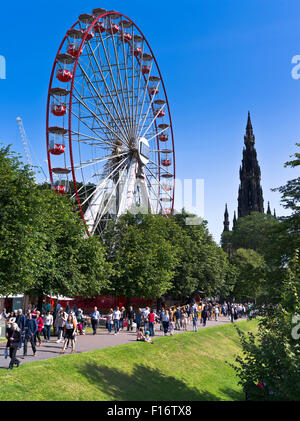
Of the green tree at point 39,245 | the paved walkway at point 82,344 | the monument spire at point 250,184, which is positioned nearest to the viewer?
the paved walkway at point 82,344

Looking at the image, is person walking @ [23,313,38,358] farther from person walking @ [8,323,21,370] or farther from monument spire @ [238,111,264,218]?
monument spire @ [238,111,264,218]

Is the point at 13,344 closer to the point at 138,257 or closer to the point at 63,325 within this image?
the point at 63,325

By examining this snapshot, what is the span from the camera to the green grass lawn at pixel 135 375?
1720cm

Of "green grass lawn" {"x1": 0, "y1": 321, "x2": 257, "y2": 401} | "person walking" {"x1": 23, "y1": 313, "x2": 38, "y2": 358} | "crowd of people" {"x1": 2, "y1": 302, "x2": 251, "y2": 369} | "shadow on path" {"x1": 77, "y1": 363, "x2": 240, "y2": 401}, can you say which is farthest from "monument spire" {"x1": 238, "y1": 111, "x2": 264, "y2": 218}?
"person walking" {"x1": 23, "y1": 313, "x2": 38, "y2": 358}

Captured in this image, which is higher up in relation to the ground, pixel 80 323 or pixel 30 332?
pixel 30 332

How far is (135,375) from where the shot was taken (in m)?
23.1

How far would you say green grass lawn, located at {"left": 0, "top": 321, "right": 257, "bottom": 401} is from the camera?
56.4 feet

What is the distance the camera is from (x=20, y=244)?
25.0 m

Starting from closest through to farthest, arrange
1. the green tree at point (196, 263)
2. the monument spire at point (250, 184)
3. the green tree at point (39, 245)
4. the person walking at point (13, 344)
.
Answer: the person walking at point (13, 344) < the green tree at point (39, 245) < the green tree at point (196, 263) < the monument spire at point (250, 184)

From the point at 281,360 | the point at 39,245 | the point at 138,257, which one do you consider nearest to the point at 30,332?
the point at 39,245

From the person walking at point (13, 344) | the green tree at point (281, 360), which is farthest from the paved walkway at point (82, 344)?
the green tree at point (281, 360)

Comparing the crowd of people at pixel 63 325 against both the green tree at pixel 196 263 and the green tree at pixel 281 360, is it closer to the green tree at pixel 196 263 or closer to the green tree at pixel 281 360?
the green tree at pixel 281 360
